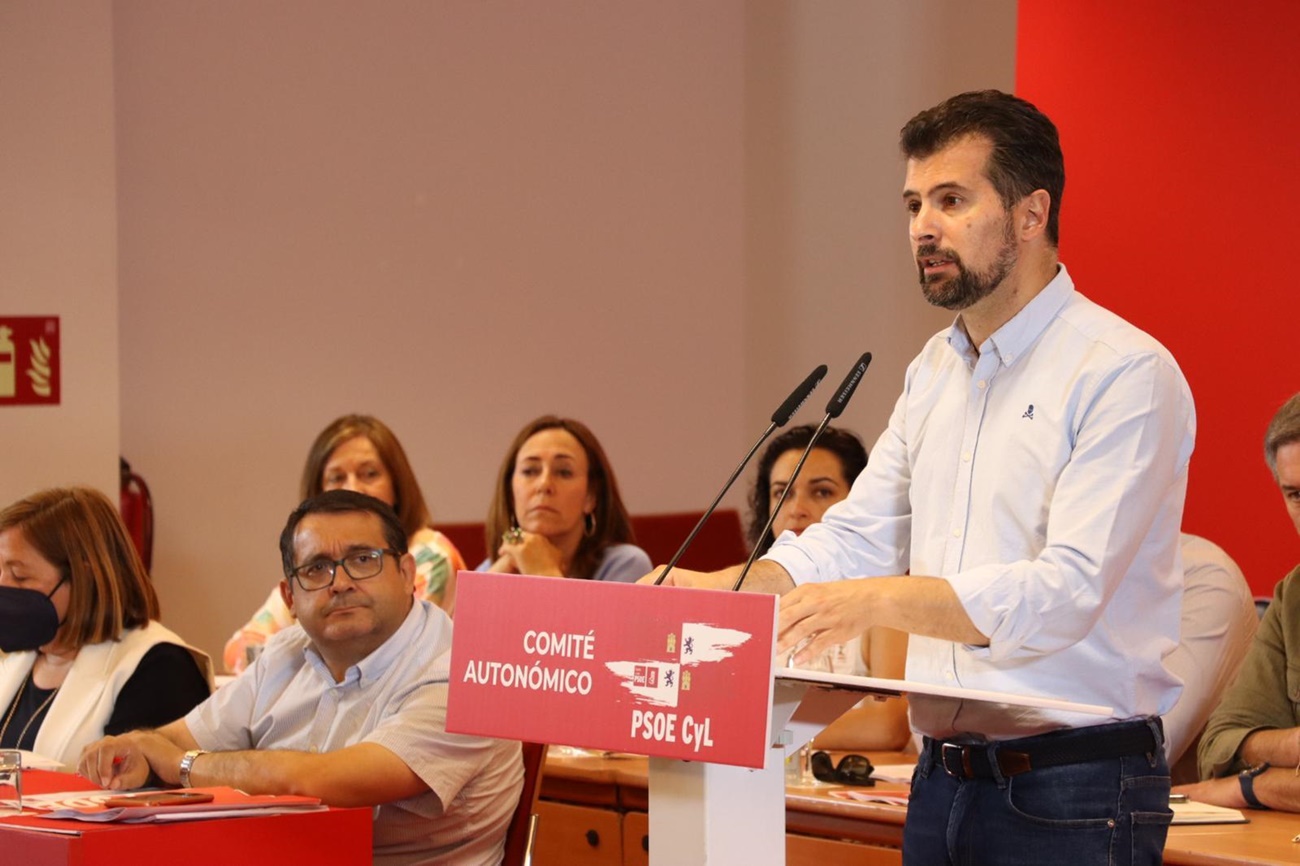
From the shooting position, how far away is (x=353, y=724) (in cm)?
288

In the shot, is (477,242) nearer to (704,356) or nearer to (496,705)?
(704,356)

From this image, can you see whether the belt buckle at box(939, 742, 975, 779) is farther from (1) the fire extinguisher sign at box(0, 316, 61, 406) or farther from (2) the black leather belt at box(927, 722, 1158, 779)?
(1) the fire extinguisher sign at box(0, 316, 61, 406)

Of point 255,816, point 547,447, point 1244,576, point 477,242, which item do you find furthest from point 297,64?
point 255,816

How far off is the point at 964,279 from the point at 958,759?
1.94 ft

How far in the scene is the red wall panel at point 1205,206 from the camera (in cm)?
364

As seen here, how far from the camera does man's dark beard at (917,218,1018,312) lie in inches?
76.1

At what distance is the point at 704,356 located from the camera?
6789 millimetres

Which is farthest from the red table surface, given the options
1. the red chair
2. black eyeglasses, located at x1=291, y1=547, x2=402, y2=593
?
black eyeglasses, located at x1=291, y1=547, x2=402, y2=593

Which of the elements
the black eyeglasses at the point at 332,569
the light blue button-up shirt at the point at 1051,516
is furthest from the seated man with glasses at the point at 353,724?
the light blue button-up shirt at the point at 1051,516

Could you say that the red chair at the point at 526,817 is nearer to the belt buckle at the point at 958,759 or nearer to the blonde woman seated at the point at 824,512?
the blonde woman seated at the point at 824,512

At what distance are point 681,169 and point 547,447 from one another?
2.46 meters

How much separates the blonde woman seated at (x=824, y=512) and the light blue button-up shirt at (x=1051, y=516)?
1.39m

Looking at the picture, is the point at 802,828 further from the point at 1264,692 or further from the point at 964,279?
the point at 964,279

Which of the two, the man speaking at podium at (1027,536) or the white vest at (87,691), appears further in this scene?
the white vest at (87,691)
